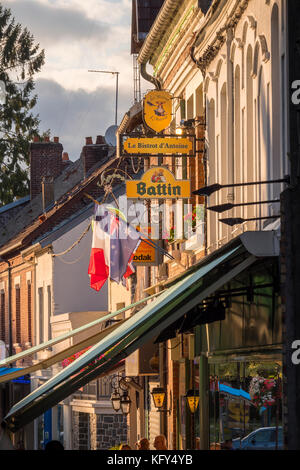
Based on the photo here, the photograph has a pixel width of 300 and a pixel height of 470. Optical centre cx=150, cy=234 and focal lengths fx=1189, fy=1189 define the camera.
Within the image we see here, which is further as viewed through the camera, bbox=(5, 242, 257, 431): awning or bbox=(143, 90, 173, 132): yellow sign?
bbox=(143, 90, 173, 132): yellow sign

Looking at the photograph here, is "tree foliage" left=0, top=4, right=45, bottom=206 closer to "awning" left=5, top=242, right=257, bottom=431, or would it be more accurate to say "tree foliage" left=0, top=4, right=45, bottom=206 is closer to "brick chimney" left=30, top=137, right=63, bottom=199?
"brick chimney" left=30, top=137, right=63, bottom=199

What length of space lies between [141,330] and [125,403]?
1525cm

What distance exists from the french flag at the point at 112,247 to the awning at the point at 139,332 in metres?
9.89

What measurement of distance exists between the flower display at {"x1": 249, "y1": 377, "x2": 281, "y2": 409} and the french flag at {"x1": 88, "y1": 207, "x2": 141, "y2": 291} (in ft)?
27.9

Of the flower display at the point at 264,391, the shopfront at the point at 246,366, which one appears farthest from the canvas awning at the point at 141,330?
the flower display at the point at 264,391

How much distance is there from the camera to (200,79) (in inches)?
838

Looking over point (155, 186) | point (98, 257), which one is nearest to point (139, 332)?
point (155, 186)

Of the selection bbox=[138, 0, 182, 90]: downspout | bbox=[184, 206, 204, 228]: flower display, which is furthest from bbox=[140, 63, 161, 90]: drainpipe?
bbox=[184, 206, 204, 228]: flower display

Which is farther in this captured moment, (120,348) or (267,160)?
(267,160)

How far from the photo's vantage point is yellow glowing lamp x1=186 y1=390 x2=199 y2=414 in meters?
21.1

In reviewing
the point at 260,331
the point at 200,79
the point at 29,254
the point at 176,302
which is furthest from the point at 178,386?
the point at 29,254

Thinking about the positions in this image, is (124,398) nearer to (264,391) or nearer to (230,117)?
(230,117)

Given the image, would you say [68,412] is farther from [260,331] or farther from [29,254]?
[260,331]

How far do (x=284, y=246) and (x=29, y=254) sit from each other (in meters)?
30.3
